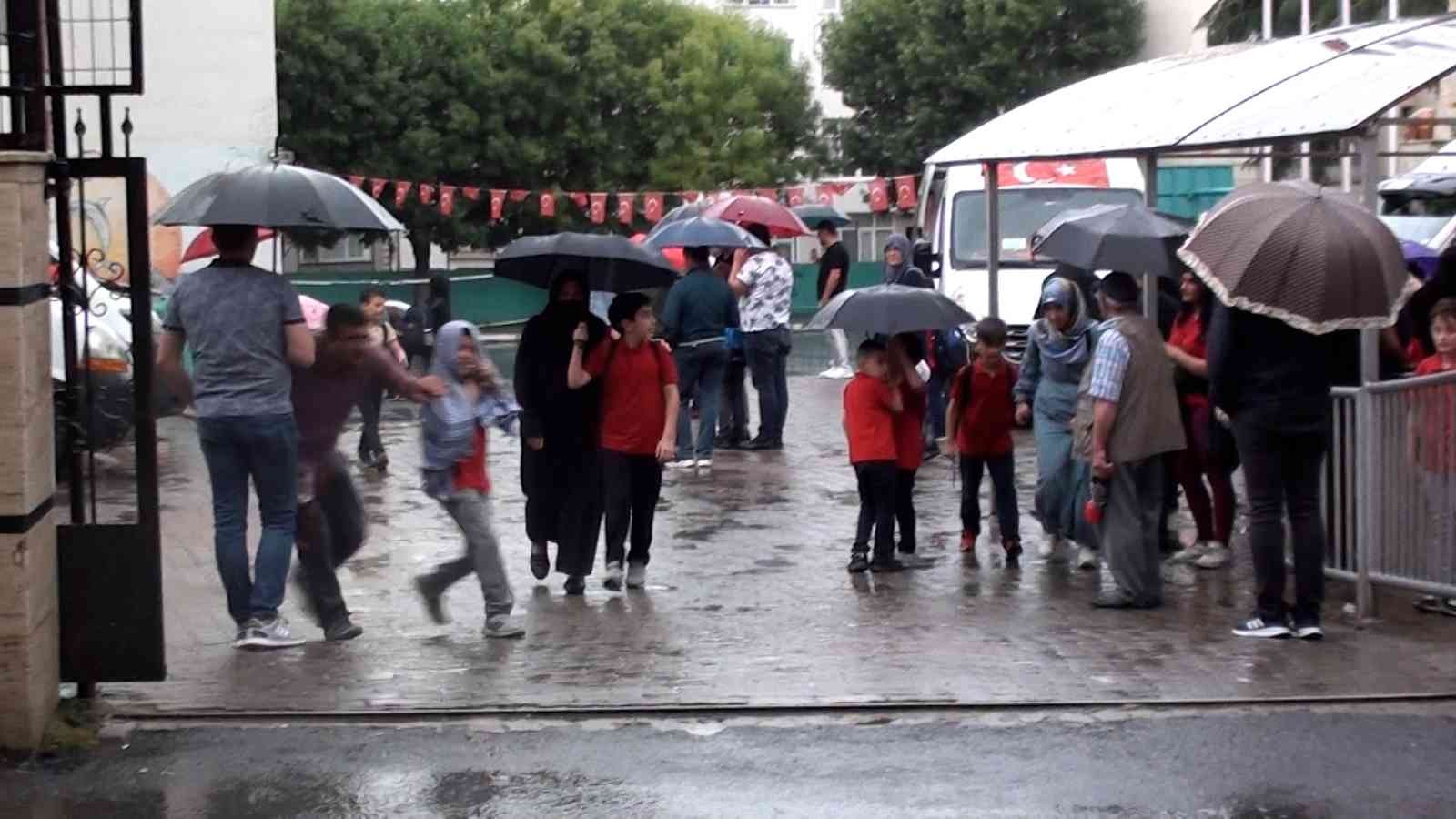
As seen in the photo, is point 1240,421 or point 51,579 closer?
point 51,579

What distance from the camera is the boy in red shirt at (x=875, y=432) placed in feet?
33.3

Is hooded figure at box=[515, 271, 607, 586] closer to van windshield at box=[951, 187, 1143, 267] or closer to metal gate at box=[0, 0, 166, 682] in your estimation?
metal gate at box=[0, 0, 166, 682]

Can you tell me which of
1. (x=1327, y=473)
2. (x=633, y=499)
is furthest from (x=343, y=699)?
(x=1327, y=473)

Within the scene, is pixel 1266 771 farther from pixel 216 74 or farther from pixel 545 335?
pixel 216 74

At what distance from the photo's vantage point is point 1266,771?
259 inches

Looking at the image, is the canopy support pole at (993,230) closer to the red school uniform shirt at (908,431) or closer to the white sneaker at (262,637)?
the red school uniform shirt at (908,431)

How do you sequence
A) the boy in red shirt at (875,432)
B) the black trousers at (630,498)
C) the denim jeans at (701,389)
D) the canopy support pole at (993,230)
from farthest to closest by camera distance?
the denim jeans at (701,389), the canopy support pole at (993,230), the boy in red shirt at (875,432), the black trousers at (630,498)

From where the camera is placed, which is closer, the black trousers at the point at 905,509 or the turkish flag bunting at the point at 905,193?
the black trousers at the point at 905,509

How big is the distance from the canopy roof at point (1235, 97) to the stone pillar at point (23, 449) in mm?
5202

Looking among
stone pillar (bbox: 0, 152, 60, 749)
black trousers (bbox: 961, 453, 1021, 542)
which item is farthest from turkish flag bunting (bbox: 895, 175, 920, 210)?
stone pillar (bbox: 0, 152, 60, 749)

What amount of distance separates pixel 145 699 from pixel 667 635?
7.53 feet

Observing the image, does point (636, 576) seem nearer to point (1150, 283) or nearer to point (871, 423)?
point (871, 423)

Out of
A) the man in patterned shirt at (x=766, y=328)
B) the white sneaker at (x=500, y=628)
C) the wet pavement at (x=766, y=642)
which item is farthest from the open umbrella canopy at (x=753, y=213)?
the white sneaker at (x=500, y=628)

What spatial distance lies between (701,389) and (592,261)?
525 cm
